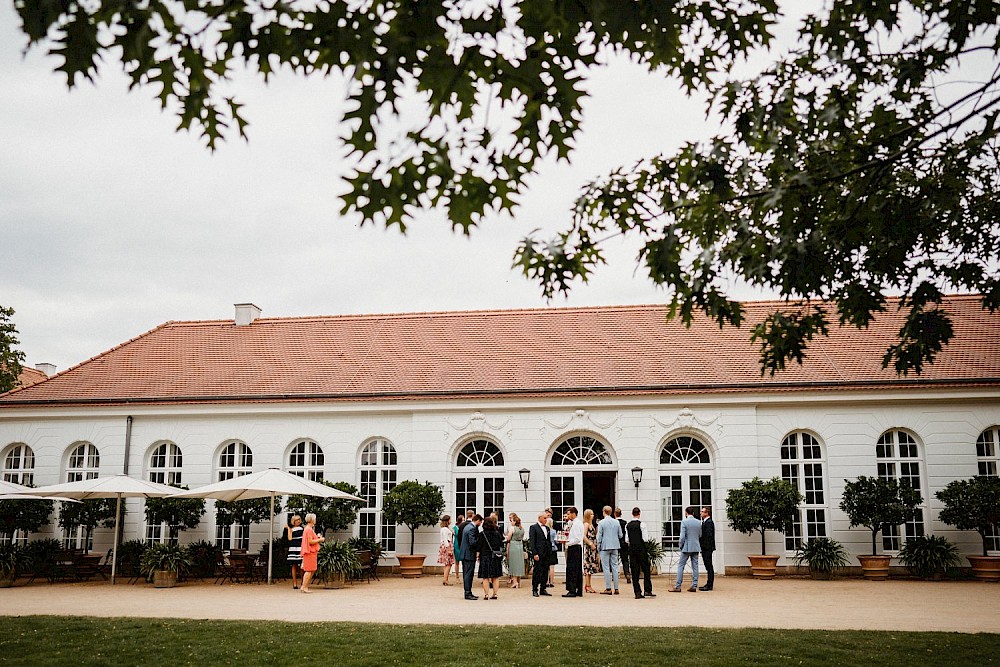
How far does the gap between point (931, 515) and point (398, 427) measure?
12.1 metres

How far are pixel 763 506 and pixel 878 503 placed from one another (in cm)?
226

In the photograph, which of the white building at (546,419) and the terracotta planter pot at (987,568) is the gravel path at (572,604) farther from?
the white building at (546,419)

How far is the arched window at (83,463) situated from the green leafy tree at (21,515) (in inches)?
70.5

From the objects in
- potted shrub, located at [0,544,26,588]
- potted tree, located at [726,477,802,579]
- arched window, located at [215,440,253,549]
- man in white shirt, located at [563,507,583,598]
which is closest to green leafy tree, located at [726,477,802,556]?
potted tree, located at [726,477,802,579]

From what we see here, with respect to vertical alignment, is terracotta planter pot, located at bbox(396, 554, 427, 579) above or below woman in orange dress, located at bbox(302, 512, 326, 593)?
below

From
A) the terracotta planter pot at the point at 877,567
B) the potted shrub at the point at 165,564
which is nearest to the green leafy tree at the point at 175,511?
the potted shrub at the point at 165,564

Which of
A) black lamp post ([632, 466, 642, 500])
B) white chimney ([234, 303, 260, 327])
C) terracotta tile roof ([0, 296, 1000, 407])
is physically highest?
white chimney ([234, 303, 260, 327])

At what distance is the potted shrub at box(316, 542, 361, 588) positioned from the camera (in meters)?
17.2

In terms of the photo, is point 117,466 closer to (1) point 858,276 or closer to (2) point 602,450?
(2) point 602,450

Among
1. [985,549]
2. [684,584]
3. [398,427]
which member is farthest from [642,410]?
[985,549]

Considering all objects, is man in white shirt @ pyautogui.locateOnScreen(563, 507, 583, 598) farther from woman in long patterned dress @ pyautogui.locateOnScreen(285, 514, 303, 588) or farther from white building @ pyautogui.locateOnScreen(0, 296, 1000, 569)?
woman in long patterned dress @ pyautogui.locateOnScreen(285, 514, 303, 588)

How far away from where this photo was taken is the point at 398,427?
822 inches

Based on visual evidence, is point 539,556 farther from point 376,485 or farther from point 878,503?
point 878,503

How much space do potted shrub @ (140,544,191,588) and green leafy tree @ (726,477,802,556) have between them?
1136 centimetres
